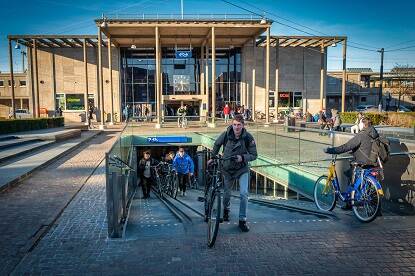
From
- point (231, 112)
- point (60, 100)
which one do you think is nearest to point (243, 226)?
point (231, 112)

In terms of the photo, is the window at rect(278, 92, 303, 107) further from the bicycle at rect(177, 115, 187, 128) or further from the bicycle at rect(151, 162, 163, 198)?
the bicycle at rect(151, 162, 163, 198)

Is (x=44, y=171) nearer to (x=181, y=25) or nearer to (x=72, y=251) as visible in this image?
(x=72, y=251)

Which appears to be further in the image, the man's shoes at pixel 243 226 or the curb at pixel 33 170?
the curb at pixel 33 170

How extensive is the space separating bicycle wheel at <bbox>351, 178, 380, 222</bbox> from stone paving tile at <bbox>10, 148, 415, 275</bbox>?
369 mm

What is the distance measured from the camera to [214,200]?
17.3 ft

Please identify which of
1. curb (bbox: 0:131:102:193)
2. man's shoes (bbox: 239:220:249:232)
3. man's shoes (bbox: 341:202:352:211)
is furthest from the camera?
curb (bbox: 0:131:102:193)

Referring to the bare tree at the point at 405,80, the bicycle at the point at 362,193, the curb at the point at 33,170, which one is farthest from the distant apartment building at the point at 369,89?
the bicycle at the point at 362,193

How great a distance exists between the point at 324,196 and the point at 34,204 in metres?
5.90

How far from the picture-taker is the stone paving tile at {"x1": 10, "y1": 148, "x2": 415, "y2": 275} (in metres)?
4.20

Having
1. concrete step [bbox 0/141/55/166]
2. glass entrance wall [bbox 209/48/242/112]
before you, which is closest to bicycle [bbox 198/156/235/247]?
concrete step [bbox 0/141/55/166]

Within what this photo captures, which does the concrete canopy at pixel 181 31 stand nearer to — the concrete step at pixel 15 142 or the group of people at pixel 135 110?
the group of people at pixel 135 110

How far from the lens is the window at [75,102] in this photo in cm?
3742

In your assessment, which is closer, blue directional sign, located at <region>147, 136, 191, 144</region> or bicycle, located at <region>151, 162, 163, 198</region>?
bicycle, located at <region>151, 162, 163, 198</region>

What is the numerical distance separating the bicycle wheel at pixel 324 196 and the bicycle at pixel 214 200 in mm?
2423
